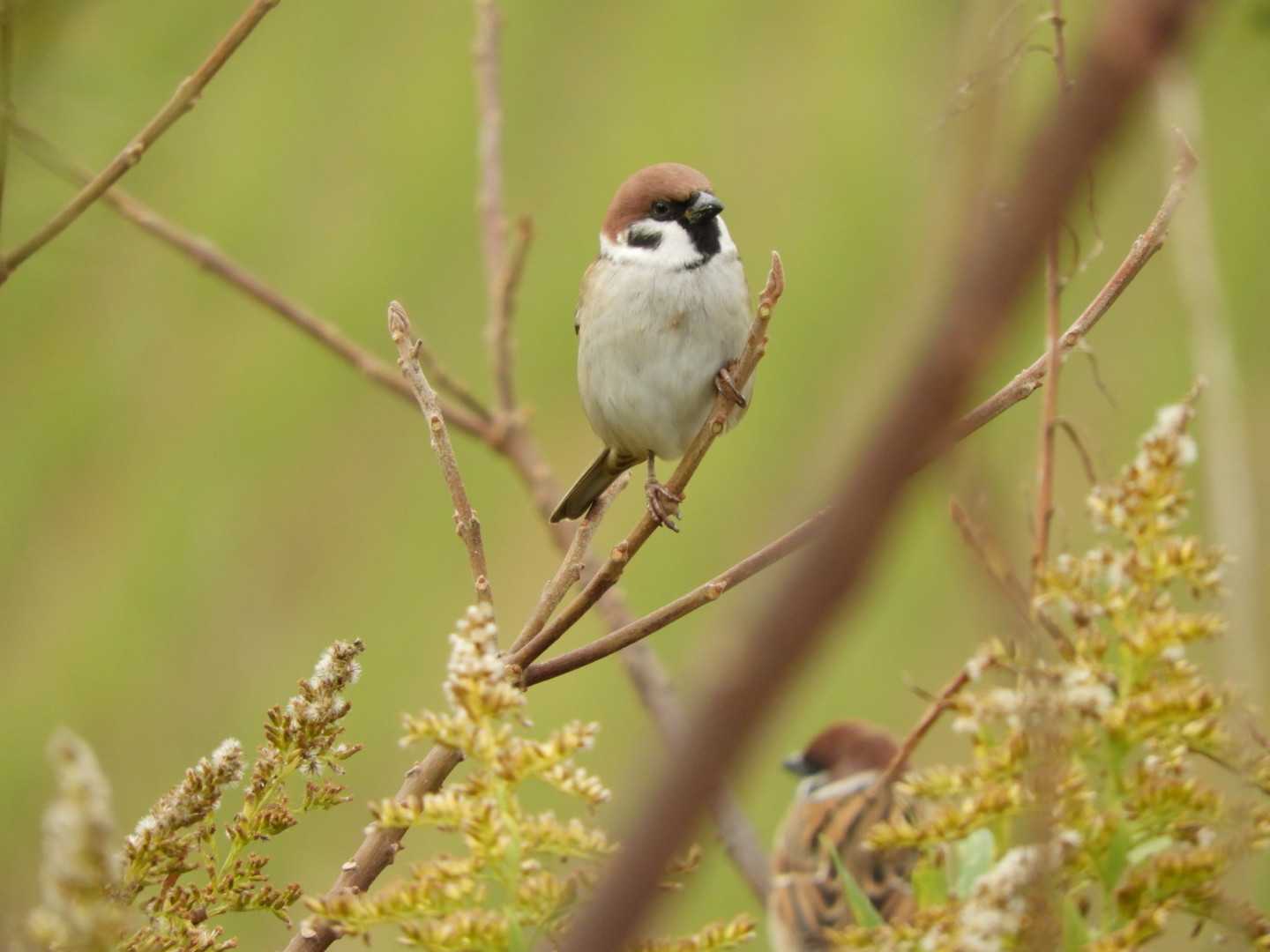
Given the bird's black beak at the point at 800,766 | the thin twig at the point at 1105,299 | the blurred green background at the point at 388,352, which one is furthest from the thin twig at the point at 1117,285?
the blurred green background at the point at 388,352

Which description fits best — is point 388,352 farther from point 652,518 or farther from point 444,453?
point 444,453

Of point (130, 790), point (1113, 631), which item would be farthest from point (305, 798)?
point (130, 790)

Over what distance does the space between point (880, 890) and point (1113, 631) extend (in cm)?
141

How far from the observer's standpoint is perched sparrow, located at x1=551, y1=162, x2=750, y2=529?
237 cm

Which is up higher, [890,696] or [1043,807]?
[890,696]

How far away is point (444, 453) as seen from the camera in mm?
1048

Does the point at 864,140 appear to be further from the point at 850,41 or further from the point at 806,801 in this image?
the point at 806,801

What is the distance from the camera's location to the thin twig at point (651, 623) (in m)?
0.95

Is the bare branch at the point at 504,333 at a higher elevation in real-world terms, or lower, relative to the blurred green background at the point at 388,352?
lower

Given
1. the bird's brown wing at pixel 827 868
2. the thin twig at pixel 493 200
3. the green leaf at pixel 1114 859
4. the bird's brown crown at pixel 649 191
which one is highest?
the bird's brown crown at pixel 649 191

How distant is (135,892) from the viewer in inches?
28.9

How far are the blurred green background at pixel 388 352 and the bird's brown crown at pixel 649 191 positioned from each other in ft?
6.92

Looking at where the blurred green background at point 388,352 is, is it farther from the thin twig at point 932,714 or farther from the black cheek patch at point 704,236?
the thin twig at point 932,714

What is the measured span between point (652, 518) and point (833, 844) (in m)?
0.92
